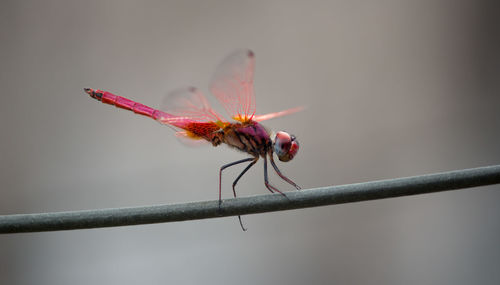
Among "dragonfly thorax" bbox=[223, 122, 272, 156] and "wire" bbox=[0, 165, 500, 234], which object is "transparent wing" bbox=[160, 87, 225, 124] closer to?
"dragonfly thorax" bbox=[223, 122, 272, 156]

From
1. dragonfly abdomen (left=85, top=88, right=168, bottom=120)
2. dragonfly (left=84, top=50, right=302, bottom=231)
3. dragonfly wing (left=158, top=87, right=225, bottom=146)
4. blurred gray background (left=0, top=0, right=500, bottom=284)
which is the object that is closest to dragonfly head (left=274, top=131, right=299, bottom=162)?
dragonfly (left=84, top=50, right=302, bottom=231)

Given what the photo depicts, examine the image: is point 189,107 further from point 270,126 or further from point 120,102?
point 270,126

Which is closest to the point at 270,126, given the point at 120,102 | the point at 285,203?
the point at 120,102

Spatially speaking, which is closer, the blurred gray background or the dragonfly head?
the dragonfly head

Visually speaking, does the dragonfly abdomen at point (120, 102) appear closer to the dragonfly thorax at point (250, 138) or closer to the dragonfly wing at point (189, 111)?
the dragonfly wing at point (189, 111)

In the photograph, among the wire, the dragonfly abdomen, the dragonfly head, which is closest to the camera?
the wire
